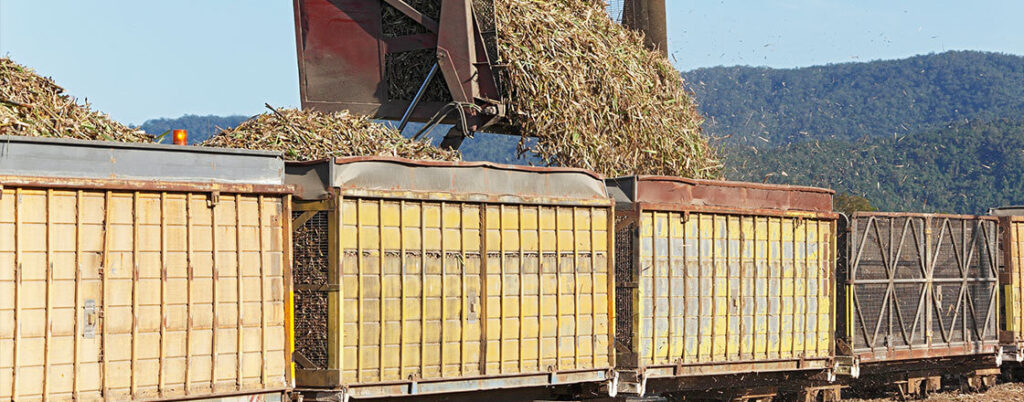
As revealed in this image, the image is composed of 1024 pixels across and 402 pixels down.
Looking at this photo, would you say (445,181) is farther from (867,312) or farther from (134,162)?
(867,312)

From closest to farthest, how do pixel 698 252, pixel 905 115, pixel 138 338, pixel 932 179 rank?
pixel 138 338
pixel 698 252
pixel 932 179
pixel 905 115

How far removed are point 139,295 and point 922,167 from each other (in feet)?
328

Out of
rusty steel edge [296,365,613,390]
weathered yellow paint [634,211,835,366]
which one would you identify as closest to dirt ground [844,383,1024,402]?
weathered yellow paint [634,211,835,366]

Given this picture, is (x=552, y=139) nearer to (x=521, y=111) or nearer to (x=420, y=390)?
(x=521, y=111)

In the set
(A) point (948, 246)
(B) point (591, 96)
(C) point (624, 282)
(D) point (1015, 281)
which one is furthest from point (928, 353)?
(B) point (591, 96)

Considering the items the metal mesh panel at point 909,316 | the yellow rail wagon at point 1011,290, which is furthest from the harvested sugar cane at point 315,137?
the yellow rail wagon at point 1011,290

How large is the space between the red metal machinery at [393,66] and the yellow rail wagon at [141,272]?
4095mm

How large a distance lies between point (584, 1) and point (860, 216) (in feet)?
14.9

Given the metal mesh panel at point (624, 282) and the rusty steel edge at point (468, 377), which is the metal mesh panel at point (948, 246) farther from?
the rusty steel edge at point (468, 377)

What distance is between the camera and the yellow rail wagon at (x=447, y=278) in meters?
9.52

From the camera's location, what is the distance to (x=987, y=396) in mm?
18516

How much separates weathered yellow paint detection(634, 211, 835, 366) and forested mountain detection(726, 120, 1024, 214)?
68.0 meters

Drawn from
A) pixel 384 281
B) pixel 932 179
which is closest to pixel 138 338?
pixel 384 281

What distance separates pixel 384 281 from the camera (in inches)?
388
